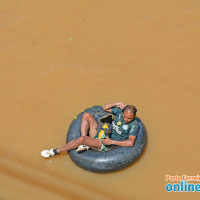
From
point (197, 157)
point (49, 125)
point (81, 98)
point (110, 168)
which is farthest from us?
point (81, 98)

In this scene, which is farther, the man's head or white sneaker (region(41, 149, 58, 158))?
white sneaker (region(41, 149, 58, 158))

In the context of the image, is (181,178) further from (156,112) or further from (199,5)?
(199,5)

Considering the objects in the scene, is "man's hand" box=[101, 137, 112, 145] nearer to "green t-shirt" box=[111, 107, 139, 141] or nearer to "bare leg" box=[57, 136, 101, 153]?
"bare leg" box=[57, 136, 101, 153]

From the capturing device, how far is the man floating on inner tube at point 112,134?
15.5 feet

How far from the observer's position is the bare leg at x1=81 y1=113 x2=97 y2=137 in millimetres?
4988

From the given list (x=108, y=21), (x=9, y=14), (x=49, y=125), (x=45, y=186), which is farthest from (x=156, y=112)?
(x=9, y=14)

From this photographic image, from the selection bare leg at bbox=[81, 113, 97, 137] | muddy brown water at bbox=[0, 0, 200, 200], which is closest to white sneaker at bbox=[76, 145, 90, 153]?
bare leg at bbox=[81, 113, 97, 137]

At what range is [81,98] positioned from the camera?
6.22 m

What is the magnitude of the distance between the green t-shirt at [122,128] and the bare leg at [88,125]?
0.38 meters

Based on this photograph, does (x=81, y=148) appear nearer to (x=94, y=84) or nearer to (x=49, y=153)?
(x=49, y=153)

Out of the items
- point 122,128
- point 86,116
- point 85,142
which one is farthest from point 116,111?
point 85,142

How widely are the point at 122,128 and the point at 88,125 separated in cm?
68

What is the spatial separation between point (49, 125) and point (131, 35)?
3668 mm

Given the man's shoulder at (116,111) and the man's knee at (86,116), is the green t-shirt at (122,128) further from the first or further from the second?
the man's knee at (86,116)
